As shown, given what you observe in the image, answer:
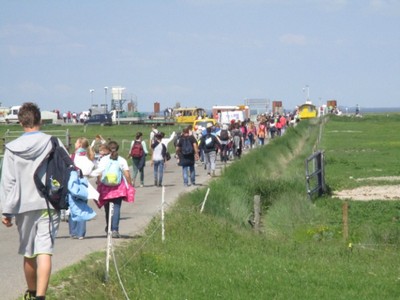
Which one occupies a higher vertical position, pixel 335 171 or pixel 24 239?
pixel 24 239

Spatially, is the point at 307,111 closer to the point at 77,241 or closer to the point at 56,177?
the point at 77,241

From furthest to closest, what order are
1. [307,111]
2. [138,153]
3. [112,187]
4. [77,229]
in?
[307,111]
[138,153]
[77,229]
[112,187]

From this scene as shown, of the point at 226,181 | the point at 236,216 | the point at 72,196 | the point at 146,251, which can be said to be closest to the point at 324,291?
the point at 146,251

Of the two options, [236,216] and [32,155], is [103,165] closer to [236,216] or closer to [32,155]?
[236,216]

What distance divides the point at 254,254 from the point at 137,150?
47.2 ft

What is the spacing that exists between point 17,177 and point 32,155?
0.25 metres

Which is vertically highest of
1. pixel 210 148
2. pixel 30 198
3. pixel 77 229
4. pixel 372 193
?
pixel 30 198

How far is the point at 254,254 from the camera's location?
47.5ft

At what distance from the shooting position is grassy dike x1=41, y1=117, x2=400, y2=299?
1105 cm

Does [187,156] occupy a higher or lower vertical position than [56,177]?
lower

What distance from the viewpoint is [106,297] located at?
32.7 feet

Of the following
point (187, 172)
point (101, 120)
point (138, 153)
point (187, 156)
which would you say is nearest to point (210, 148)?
point (187, 156)

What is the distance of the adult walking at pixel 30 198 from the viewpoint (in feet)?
30.3

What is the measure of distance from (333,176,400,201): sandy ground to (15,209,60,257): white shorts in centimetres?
2031
